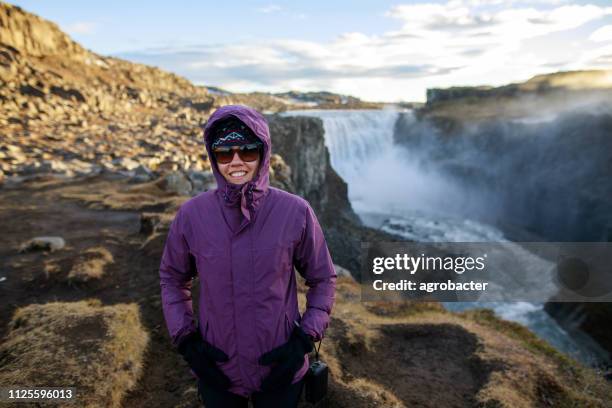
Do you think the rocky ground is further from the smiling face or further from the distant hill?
the distant hill

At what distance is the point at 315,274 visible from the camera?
2.91m

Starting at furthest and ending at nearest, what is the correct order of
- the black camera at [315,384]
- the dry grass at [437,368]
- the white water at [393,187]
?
the white water at [393,187]
the dry grass at [437,368]
the black camera at [315,384]

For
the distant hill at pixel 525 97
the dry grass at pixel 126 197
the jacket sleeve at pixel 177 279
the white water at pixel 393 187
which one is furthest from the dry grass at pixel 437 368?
the distant hill at pixel 525 97

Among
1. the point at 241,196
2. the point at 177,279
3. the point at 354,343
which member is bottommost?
the point at 354,343

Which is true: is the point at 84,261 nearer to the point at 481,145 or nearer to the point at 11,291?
the point at 11,291

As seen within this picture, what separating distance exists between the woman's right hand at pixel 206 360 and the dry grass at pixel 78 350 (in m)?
2.40

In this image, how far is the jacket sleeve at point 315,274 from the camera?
2.82 m

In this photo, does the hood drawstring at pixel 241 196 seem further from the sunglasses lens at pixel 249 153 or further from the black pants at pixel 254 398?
the black pants at pixel 254 398

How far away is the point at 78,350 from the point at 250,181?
4108 mm

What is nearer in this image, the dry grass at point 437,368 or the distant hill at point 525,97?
the dry grass at point 437,368

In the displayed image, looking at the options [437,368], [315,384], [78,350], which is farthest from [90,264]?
[437,368]

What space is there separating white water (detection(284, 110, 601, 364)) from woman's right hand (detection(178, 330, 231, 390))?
36.6 meters

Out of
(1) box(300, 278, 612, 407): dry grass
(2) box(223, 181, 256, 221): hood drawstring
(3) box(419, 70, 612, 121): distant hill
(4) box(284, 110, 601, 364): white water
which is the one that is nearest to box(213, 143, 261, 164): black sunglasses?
(2) box(223, 181, 256, 221): hood drawstring

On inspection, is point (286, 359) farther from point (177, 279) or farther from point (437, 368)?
point (437, 368)
